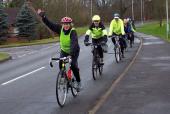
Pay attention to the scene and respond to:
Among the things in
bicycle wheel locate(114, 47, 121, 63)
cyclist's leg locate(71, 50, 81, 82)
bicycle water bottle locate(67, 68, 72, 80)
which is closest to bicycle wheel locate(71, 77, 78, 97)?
cyclist's leg locate(71, 50, 81, 82)

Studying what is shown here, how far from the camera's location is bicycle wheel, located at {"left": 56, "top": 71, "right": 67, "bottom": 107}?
1020cm

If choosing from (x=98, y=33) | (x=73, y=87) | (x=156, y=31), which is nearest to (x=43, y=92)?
(x=73, y=87)

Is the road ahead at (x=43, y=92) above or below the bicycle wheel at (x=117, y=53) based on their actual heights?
below

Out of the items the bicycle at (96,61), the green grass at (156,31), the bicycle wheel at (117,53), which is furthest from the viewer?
the green grass at (156,31)

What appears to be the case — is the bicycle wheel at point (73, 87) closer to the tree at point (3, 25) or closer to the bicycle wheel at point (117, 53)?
the bicycle wheel at point (117, 53)

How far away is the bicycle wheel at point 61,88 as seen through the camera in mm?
10197

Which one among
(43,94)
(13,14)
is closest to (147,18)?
(13,14)

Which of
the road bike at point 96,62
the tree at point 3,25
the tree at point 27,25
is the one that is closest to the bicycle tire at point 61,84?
the road bike at point 96,62

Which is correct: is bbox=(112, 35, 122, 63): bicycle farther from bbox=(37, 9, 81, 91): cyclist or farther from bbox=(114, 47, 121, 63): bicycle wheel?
bbox=(37, 9, 81, 91): cyclist

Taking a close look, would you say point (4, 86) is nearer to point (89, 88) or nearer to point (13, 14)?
point (89, 88)

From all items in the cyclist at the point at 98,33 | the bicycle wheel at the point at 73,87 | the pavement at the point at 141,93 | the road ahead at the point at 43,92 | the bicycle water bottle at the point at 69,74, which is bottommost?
the road ahead at the point at 43,92

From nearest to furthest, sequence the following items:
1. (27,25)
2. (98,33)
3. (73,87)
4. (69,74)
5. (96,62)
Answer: (69,74) → (73,87) → (96,62) → (98,33) → (27,25)

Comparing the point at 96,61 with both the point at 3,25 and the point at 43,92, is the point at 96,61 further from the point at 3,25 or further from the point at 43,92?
the point at 3,25

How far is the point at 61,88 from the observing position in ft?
34.1
